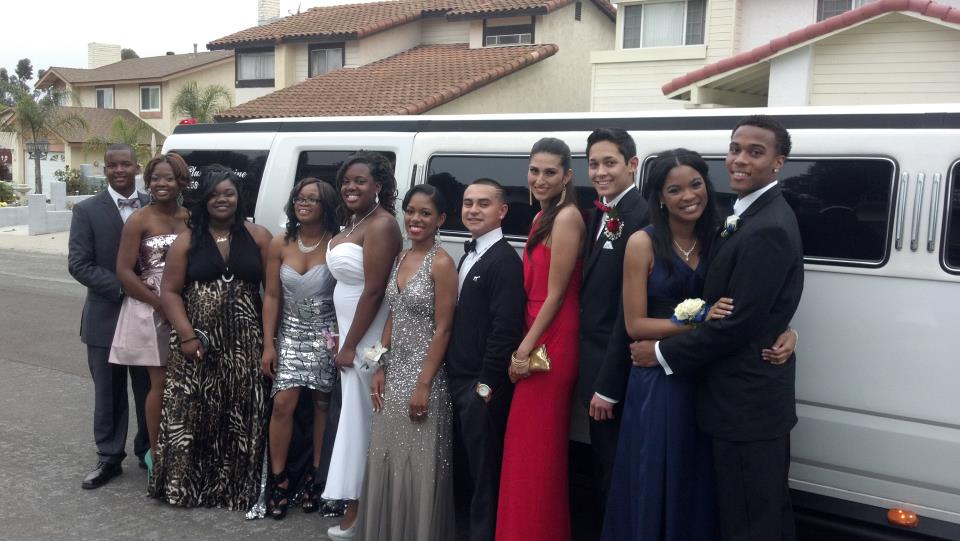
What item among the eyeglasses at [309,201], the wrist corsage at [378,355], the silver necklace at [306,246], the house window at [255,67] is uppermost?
the house window at [255,67]

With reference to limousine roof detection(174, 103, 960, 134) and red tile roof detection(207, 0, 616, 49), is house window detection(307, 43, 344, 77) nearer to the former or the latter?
red tile roof detection(207, 0, 616, 49)

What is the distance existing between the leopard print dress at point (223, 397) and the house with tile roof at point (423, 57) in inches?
514

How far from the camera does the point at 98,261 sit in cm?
535

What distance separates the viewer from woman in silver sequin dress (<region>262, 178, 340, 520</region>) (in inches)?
192

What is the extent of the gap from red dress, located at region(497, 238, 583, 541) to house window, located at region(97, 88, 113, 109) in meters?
47.5

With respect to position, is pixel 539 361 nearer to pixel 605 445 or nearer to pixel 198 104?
pixel 605 445

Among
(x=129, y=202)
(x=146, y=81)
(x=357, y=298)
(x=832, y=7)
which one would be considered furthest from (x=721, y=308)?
(x=146, y=81)

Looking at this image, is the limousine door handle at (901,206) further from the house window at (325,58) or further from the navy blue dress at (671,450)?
the house window at (325,58)

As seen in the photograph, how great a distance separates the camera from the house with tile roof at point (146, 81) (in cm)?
4247

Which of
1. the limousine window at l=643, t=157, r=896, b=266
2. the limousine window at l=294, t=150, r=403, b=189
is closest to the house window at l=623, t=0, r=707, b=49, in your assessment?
the limousine window at l=294, t=150, r=403, b=189

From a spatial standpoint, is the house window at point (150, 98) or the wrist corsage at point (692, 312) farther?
the house window at point (150, 98)

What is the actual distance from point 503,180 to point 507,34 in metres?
20.1

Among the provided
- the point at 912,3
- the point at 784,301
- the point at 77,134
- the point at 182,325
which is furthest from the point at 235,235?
the point at 77,134

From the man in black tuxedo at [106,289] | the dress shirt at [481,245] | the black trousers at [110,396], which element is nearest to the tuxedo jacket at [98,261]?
the man in black tuxedo at [106,289]
